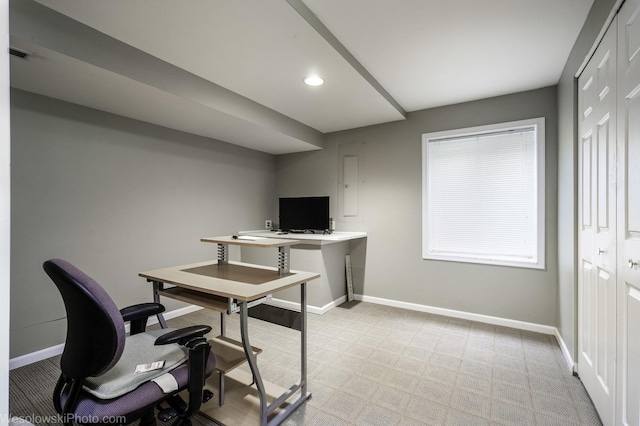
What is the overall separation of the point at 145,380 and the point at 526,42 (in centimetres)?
320

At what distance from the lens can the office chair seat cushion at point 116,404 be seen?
3.39 ft

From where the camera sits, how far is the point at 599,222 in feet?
5.71

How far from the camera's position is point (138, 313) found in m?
1.63

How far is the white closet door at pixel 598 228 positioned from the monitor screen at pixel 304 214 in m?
2.75

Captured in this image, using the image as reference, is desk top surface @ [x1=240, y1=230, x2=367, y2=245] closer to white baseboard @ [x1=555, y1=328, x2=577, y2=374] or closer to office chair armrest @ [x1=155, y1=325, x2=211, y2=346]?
office chair armrest @ [x1=155, y1=325, x2=211, y2=346]

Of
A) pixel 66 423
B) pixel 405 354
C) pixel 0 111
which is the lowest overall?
pixel 405 354

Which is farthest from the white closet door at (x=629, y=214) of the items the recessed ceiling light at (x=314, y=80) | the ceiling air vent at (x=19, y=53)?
the ceiling air vent at (x=19, y=53)

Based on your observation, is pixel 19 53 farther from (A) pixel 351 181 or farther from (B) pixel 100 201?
(A) pixel 351 181

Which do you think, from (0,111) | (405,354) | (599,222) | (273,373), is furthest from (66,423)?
(599,222)

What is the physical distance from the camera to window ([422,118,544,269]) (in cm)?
311

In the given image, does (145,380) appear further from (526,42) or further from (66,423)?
(526,42)

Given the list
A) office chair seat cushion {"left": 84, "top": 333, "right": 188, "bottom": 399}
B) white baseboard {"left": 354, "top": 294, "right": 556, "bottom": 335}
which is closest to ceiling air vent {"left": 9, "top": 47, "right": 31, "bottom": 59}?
office chair seat cushion {"left": 84, "top": 333, "right": 188, "bottom": 399}

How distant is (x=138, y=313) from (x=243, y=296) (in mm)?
637

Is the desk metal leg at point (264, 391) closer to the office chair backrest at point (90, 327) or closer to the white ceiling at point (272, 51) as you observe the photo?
the office chair backrest at point (90, 327)
